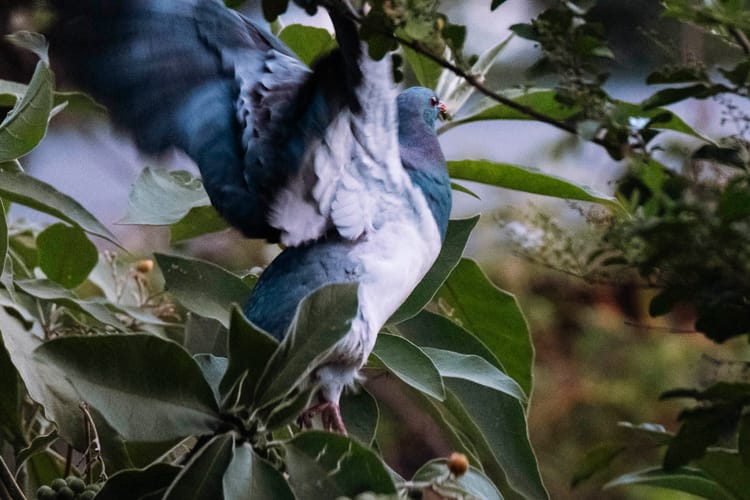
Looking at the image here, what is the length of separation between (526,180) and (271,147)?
33 centimetres

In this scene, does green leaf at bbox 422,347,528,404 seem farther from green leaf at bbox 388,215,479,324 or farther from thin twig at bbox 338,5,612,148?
thin twig at bbox 338,5,612,148

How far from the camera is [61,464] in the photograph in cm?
126

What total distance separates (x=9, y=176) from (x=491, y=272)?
201cm

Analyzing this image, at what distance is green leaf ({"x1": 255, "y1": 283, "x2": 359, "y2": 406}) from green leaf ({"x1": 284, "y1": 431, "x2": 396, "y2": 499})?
0.15ft

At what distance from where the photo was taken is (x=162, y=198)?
3.97 feet

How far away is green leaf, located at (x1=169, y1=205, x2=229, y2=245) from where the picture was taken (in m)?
1.22

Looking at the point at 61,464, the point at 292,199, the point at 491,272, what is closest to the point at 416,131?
the point at 292,199

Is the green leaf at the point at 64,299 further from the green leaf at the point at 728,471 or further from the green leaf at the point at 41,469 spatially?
the green leaf at the point at 728,471

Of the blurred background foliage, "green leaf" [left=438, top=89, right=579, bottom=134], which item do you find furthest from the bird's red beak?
the blurred background foliage

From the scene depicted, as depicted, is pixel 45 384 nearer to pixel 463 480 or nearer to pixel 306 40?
pixel 463 480

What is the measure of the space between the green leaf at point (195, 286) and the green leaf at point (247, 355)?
196 millimetres

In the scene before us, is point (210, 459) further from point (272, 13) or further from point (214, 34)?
point (214, 34)

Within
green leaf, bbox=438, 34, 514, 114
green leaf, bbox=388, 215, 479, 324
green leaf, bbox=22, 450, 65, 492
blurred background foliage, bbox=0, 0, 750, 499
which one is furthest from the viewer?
green leaf, bbox=438, 34, 514, 114

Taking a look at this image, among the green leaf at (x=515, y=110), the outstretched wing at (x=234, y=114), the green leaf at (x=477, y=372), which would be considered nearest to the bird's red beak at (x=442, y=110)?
the green leaf at (x=515, y=110)
